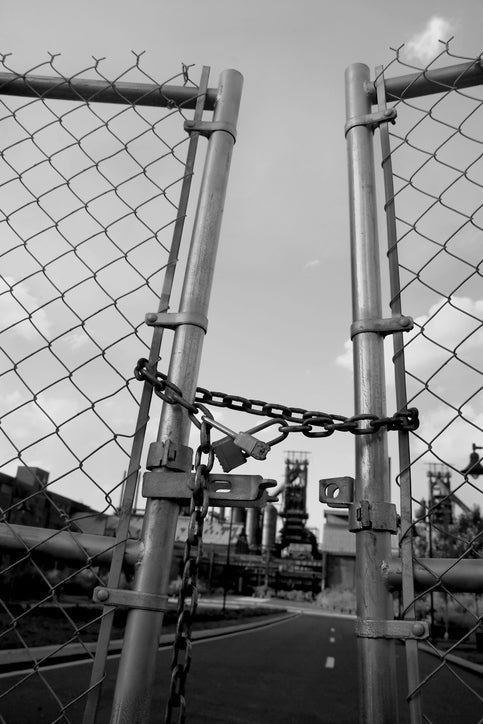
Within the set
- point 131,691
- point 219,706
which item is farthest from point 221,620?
point 131,691

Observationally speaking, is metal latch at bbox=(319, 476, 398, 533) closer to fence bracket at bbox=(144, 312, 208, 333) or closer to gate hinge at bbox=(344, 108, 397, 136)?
fence bracket at bbox=(144, 312, 208, 333)

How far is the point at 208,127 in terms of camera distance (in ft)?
5.51

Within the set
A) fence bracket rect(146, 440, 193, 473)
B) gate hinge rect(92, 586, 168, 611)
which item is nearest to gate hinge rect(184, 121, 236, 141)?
fence bracket rect(146, 440, 193, 473)

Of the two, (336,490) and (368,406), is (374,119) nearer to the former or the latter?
(368,406)

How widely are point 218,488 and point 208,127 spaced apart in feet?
3.72

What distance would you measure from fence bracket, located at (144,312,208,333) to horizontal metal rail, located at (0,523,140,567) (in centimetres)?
56

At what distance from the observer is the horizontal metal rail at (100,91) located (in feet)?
5.82

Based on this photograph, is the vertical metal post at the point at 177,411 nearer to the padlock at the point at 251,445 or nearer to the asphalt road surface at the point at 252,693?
the padlock at the point at 251,445

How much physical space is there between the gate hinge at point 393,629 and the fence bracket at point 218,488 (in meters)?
0.35

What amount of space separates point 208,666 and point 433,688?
3891 mm

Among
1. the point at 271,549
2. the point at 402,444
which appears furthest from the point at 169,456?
the point at 271,549

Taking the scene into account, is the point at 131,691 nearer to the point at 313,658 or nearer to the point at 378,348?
the point at 378,348

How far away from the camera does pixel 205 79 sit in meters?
1.77

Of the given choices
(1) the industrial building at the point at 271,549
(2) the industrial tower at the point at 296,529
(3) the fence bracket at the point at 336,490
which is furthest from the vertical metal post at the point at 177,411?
(2) the industrial tower at the point at 296,529
